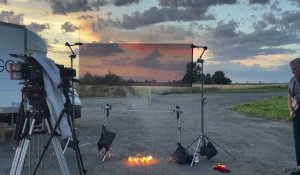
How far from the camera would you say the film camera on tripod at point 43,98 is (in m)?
5.75

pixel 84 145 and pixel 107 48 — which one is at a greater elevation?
pixel 107 48

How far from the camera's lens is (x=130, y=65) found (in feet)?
39.9

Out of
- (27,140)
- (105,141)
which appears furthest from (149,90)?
(27,140)

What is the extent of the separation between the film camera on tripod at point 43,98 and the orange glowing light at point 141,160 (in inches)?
144

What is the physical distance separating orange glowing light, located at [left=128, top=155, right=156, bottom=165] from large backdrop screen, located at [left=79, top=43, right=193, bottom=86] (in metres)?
2.26

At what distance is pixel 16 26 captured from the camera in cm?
1304

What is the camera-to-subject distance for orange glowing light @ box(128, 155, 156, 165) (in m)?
9.52

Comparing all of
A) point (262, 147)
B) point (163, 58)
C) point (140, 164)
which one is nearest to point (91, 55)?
point (163, 58)

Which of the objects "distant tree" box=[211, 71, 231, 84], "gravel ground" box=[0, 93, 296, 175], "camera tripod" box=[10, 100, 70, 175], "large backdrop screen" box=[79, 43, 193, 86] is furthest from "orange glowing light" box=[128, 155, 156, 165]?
"distant tree" box=[211, 71, 231, 84]

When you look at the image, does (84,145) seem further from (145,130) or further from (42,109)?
(42,109)

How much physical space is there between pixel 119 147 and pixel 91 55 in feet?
8.06

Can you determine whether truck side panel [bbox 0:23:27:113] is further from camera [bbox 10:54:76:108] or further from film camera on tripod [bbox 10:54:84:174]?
camera [bbox 10:54:76:108]

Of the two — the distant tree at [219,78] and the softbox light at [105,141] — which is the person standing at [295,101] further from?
the distant tree at [219,78]

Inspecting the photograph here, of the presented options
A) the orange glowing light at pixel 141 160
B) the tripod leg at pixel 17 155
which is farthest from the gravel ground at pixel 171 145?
the tripod leg at pixel 17 155
